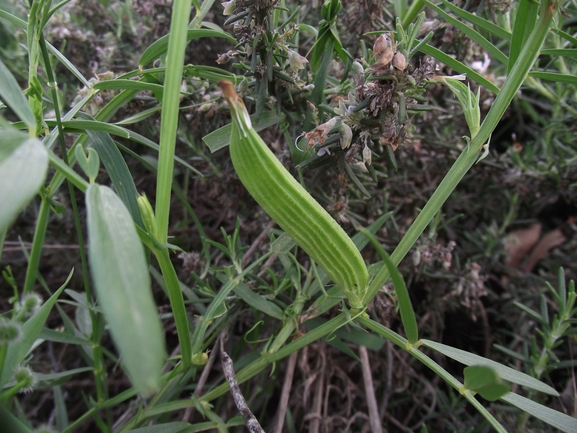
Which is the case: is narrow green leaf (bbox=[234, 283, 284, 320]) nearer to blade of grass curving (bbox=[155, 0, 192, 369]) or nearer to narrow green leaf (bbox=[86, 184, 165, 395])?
blade of grass curving (bbox=[155, 0, 192, 369])

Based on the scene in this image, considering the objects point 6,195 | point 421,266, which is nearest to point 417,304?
point 421,266

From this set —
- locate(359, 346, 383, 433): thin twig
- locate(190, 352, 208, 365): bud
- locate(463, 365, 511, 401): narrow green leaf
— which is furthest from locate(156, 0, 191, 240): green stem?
locate(359, 346, 383, 433): thin twig

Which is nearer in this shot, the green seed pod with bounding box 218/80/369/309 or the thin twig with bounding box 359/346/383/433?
the green seed pod with bounding box 218/80/369/309

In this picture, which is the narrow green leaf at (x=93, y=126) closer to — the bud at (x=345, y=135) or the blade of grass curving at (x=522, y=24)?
the bud at (x=345, y=135)

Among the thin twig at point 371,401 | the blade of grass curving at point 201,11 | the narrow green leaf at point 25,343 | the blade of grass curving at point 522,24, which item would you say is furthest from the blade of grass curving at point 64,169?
the thin twig at point 371,401

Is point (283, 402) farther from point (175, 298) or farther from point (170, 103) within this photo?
point (170, 103)
